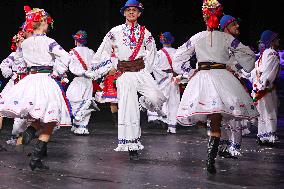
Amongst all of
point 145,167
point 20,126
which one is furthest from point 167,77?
point 145,167

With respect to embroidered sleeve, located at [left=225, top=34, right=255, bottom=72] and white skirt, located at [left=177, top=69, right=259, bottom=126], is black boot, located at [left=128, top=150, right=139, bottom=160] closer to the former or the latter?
white skirt, located at [left=177, top=69, right=259, bottom=126]

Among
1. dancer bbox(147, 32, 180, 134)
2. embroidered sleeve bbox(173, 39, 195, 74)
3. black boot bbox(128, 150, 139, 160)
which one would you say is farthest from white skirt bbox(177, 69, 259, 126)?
dancer bbox(147, 32, 180, 134)

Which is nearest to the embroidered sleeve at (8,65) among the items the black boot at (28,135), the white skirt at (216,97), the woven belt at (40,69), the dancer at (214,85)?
the black boot at (28,135)

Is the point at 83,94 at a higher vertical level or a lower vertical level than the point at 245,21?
lower

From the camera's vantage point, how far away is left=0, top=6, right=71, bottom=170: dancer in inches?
259

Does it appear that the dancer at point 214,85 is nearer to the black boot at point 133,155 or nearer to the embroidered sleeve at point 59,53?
the black boot at point 133,155

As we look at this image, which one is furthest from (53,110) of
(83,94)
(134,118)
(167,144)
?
(83,94)

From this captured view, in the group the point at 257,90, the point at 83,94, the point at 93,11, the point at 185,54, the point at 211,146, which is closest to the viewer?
the point at 211,146

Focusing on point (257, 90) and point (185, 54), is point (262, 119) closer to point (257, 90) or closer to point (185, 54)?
point (257, 90)

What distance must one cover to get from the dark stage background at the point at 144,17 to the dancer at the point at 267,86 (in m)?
6.92

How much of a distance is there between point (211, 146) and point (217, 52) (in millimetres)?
908

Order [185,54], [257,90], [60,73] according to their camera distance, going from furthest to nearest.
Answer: [257,90] < [60,73] < [185,54]

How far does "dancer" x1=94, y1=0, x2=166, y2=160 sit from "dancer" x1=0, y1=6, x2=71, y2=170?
0.88 meters

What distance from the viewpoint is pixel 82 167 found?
674 cm
